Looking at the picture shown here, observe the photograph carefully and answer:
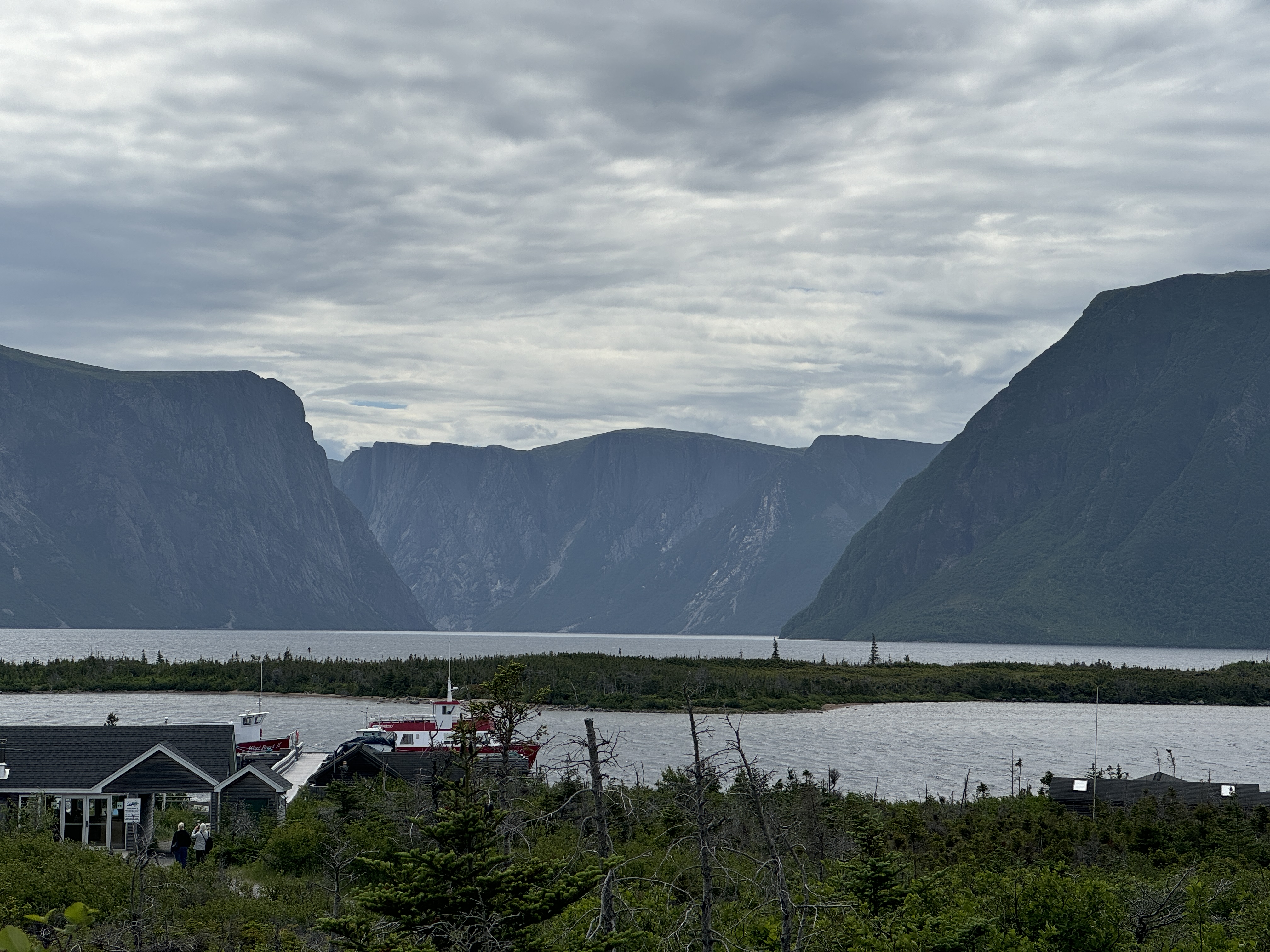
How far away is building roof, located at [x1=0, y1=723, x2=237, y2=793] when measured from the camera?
40.7 m

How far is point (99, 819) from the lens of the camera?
135ft

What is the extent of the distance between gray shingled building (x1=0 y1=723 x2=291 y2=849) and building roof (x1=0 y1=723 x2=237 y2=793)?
0.03 metres

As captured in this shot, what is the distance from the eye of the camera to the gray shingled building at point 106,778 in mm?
40438

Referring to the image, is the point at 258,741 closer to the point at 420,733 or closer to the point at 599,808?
the point at 420,733

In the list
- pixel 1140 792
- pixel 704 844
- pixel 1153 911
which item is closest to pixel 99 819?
pixel 704 844

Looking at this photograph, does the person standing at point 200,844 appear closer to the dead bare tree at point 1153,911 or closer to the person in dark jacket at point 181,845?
the person in dark jacket at point 181,845

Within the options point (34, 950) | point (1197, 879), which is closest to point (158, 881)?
point (1197, 879)

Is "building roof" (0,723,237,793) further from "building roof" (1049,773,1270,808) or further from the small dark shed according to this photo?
"building roof" (1049,773,1270,808)

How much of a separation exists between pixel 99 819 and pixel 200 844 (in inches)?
241

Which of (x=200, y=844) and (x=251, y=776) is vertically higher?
(x=251, y=776)

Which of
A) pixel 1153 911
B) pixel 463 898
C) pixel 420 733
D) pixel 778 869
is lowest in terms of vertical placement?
pixel 420 733

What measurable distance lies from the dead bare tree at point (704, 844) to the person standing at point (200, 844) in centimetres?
2441

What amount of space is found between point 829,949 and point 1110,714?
113 meters

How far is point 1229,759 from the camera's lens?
80.2m
